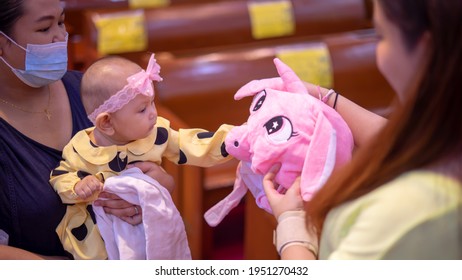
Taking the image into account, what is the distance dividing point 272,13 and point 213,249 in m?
0.94

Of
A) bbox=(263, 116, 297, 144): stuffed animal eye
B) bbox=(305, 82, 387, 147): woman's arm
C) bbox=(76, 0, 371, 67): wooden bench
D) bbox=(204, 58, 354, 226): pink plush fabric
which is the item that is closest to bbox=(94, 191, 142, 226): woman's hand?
bbox=(204, 58, 354, 226): pink plush fabric

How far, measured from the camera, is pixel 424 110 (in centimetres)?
93

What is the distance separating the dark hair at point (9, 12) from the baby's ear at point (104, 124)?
0.32 m

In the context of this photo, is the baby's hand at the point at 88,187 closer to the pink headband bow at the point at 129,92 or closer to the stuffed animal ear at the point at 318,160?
the pink headband bow at the point at 129,92

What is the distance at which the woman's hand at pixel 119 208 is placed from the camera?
1377 millimetres

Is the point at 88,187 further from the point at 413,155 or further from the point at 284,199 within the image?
the point at 413,155

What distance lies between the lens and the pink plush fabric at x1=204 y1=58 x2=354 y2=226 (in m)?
1.21

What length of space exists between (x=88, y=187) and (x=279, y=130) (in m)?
0.39

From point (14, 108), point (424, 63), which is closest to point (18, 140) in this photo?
point (14, 108)

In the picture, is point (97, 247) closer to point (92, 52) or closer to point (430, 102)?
point (430, 102)

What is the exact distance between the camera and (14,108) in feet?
4.93

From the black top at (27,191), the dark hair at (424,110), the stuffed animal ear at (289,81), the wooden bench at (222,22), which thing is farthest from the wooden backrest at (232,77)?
the dark hair at (424,110)

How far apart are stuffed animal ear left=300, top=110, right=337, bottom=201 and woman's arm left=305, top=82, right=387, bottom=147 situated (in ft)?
0.52

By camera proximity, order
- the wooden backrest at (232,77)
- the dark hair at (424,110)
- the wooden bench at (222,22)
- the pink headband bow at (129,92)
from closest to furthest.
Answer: the dark hair at (424,110), the pink headband bow at (129,92), the wooden backrest at (232,77), the wooden bench at (222,22)
